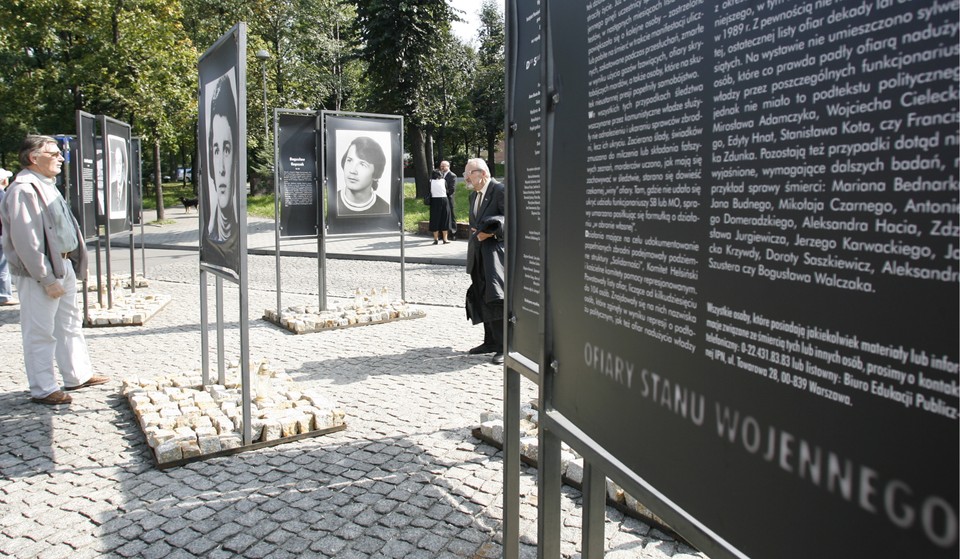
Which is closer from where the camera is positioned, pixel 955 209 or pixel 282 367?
pixel 955 209

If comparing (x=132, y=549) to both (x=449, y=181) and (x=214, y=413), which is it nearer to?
(x=214, y=413)

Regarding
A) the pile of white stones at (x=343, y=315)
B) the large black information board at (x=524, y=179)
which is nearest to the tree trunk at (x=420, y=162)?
the pile of white stones at (x=343, y=315)

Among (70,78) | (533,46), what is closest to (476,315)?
(533,46)

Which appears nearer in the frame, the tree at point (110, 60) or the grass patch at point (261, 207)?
the tree at point (110, 60)

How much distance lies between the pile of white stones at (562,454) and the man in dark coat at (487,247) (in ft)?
6.31

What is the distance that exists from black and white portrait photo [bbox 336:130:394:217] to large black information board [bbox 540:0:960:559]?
336 inches

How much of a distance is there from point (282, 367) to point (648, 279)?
605cm

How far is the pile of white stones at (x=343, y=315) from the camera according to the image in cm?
927

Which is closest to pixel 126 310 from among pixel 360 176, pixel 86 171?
pixel 86 171

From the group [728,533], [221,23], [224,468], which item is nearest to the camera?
[728,533]

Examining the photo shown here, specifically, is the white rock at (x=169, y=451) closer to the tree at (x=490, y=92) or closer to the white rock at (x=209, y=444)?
the white rock at (x=209, y=444)

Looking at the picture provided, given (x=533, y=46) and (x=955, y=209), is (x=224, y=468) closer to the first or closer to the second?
(x=533, y=46)

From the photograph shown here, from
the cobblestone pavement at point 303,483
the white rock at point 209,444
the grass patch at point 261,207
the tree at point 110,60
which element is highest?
the tree at point 110,60

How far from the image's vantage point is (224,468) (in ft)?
15.1
